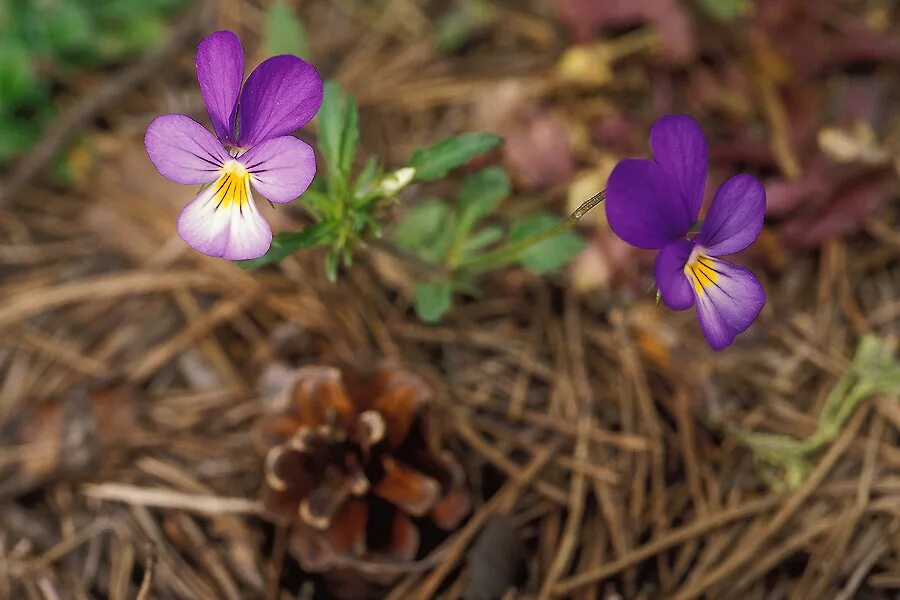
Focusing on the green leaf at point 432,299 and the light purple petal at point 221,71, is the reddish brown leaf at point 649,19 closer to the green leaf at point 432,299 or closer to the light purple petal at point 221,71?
the green leaf at point 432,299

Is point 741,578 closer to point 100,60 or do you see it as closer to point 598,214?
point 598,214

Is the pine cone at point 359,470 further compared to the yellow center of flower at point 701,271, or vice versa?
the pine cone at point 359,470

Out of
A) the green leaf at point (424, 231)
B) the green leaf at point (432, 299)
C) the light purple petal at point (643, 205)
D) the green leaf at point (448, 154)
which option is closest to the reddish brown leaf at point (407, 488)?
the green leaf at point (432, 299)

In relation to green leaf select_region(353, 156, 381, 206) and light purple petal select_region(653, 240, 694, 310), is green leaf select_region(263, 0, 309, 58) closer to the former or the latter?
green leaf select_region(353, 156, 381, 206)

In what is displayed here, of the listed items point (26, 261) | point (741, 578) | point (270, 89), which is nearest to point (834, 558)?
point (741, 578)

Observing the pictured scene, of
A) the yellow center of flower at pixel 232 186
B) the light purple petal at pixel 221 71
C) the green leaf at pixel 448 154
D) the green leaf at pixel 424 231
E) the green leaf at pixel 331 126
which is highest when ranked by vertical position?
the light purple petal at pixel 221 71

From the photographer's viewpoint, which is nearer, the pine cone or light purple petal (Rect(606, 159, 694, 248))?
light purple petal (Rect(606, 159, 694, 248))

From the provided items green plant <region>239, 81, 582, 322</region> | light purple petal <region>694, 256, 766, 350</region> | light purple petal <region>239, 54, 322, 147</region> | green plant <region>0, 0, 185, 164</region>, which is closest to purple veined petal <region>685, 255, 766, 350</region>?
light purple petal <region>694, 256, 766, 350</region>
